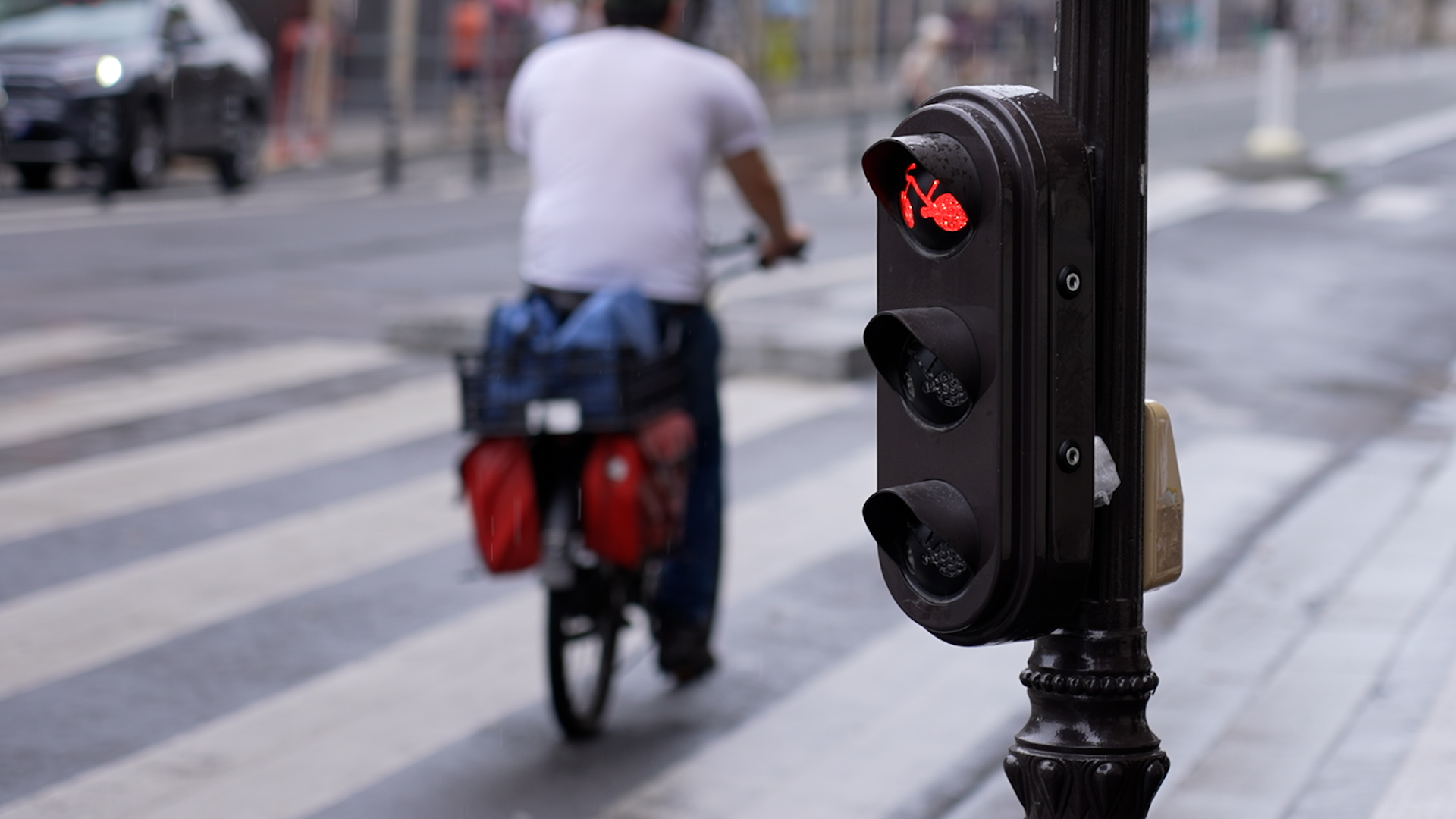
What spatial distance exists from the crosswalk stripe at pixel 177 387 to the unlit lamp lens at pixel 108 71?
347 inches

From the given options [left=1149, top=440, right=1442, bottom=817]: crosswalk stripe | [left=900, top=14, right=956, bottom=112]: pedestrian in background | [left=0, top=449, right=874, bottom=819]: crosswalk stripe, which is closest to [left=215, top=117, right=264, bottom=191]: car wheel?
[left=900, top=14, right=956, bottom=112]: pedestrian in background

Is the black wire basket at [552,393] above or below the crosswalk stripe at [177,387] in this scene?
above

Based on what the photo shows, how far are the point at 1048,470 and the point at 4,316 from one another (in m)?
9.59

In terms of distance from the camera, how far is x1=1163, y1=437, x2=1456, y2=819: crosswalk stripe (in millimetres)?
4270

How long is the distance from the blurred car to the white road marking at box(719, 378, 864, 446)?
1077 centimetres

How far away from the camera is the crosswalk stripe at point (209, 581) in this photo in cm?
543

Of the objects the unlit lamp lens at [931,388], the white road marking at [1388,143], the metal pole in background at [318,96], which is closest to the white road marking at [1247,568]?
the unlit lamp lens at [931,388]

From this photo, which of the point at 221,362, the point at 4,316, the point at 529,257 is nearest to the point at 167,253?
the point at 4,316

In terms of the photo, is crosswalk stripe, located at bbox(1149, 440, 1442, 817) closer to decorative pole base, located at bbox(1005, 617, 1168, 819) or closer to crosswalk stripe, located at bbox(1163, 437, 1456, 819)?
crosswalk stripe, located at bbox(1163, 437, 1456, 819)

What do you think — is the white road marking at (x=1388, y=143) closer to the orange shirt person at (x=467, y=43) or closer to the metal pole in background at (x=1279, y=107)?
the metal pole in background at (x=1279, y=107)

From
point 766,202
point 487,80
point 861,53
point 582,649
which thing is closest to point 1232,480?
point 766,202

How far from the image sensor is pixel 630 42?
498 cm

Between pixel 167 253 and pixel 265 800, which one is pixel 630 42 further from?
pixel 167 253

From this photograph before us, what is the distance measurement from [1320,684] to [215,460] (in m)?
4.46
